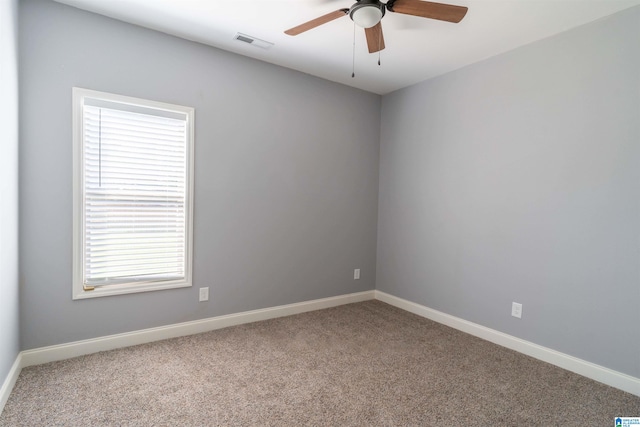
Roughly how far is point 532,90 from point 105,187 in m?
3.62

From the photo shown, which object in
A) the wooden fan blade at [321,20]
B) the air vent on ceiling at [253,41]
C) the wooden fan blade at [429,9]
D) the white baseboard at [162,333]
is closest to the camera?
the wooden fan blade at [429,9]

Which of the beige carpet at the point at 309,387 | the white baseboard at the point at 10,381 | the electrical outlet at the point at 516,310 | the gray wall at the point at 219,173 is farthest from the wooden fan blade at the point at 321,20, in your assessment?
the white baseboard at the point at 10,381

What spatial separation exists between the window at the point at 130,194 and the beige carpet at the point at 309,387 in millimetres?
619

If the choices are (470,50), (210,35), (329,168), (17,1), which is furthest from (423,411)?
(17,1)

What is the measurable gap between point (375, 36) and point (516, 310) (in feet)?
8.41

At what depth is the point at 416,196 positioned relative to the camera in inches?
151

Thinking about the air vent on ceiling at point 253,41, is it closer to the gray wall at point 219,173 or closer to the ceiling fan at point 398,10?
the gray wall at point 219,173

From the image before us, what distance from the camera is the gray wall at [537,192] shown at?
92.3 inches

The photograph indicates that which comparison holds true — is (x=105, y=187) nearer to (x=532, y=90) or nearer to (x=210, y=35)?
(x=210, y=35)

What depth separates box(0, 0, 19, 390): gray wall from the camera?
1927mm

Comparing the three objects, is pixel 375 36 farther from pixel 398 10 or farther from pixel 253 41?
pixel 253 41

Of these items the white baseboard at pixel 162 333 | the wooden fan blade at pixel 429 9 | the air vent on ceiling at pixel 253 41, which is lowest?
the white baseboard at pixel 162 333

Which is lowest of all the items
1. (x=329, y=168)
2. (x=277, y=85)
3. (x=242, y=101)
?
(x=329, y=168)

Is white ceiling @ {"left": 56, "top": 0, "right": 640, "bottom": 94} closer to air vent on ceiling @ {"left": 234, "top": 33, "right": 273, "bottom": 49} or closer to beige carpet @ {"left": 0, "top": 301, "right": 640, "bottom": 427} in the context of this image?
air vent on ceiling @ {"left": 234, "top": 33, "right": 273, "bottom": 49}
